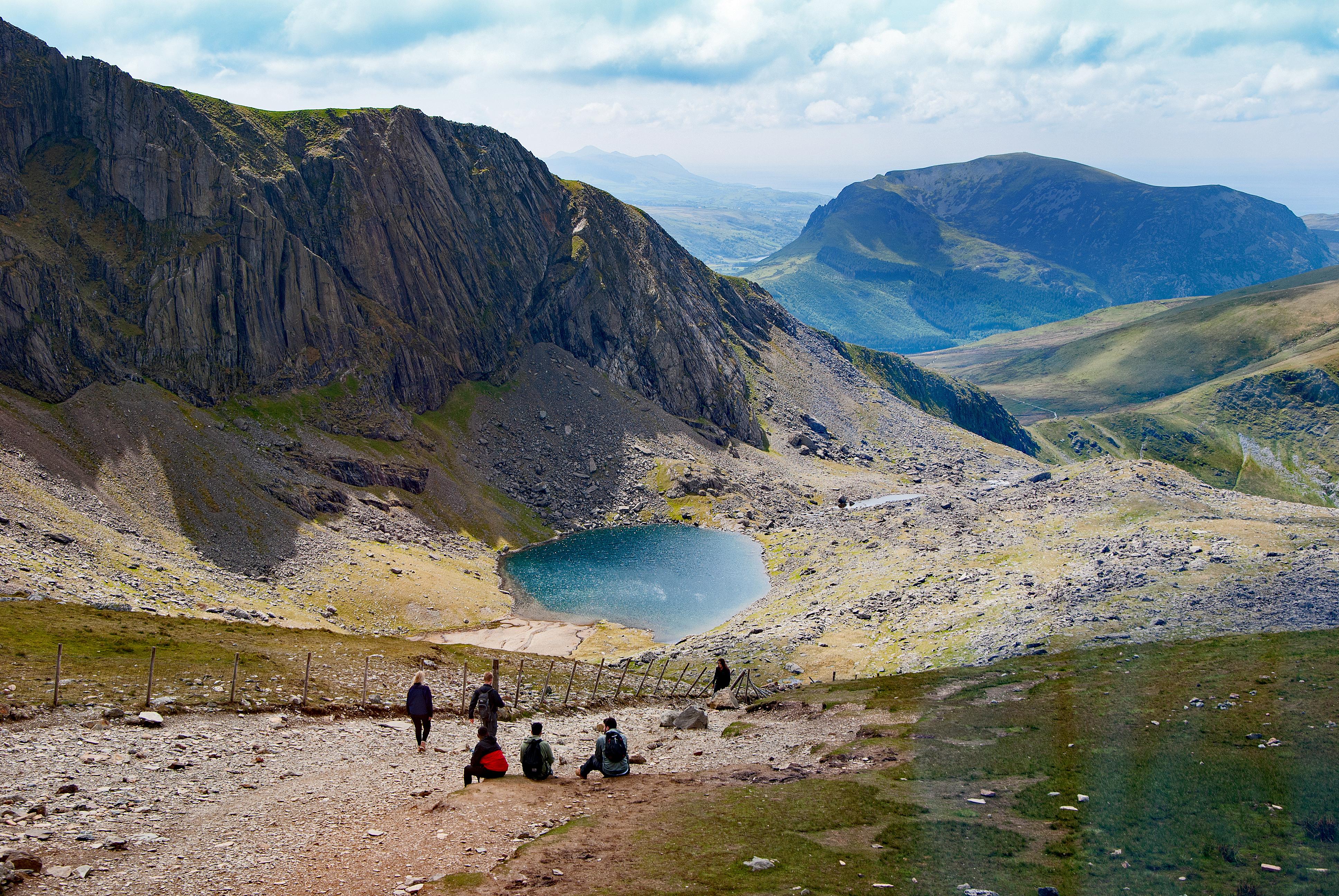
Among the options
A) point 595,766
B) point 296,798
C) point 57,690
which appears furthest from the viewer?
point 57,690

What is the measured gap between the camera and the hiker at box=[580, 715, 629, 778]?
33250 mm

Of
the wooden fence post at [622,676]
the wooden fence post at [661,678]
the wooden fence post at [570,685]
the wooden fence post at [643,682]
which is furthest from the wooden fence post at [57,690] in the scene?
the wooden fence post at [661,678]

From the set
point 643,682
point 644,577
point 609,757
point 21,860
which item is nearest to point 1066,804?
point 609,757

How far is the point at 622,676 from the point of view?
183 ft

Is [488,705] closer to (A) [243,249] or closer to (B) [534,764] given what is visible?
(B) [534,764]

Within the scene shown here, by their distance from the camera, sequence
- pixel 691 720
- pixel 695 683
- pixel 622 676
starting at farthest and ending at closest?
pixel 695 683
pixel 622 676
pixel 691 720

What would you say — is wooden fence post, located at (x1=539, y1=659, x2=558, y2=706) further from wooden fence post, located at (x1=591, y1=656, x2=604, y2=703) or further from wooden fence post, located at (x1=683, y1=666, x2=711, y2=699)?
wooden fence post, located at (x1=683, y1=666, x2=711, y2=699)

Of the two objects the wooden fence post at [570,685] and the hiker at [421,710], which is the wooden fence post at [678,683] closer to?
the wooden fence post at [570,685]

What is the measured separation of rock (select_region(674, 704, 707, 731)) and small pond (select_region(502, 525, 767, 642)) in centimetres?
4626

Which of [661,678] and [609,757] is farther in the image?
[661,678]

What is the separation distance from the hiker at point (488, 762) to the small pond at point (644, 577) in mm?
64322

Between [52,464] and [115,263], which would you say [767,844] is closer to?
[52,464]

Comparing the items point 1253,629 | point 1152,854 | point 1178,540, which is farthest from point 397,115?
point 1152,854

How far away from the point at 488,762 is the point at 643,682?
31.9m
